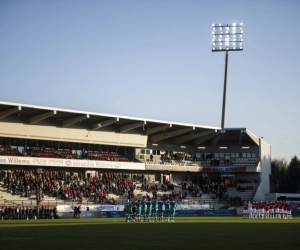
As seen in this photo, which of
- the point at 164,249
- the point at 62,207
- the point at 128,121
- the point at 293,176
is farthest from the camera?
the point at 293,176

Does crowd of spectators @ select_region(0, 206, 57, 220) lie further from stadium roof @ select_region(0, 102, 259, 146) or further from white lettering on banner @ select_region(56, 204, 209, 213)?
stadium roof @ select_region(0, 102, 259, 146)

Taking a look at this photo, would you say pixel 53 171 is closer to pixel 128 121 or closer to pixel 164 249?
pixel 128 121

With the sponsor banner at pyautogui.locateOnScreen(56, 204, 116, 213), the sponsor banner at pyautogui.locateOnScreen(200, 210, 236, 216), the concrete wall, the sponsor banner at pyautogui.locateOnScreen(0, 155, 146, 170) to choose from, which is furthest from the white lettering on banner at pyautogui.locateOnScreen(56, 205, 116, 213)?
the concrete wall

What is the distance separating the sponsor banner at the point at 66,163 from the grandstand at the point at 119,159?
0.34 ft

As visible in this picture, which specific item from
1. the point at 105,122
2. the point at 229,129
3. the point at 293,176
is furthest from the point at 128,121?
the point at 293,176

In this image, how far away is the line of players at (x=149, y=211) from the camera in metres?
48.2

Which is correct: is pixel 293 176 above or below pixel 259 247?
above

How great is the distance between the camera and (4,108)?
63.7 m

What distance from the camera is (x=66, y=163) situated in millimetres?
70312

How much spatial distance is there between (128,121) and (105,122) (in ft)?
10.8

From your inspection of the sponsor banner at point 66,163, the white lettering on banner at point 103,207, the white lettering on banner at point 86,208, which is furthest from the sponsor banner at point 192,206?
the sponsor banner at point 66,163

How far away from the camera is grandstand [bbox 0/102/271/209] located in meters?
66.4

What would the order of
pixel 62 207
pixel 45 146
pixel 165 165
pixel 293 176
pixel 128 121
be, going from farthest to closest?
pixel 293 176, pixel 165 165, pixel 128 121, pixel 45 146, pixel 62 207

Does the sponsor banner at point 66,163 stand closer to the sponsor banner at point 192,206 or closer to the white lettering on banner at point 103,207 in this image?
the white lettering on banner at point 103,207
